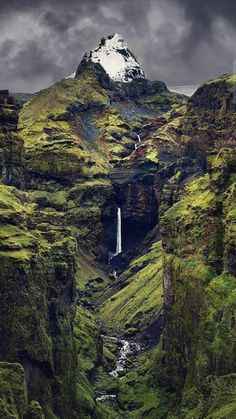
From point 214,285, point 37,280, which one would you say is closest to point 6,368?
point 37,280

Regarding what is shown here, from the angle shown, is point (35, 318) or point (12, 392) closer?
point (12, 392)

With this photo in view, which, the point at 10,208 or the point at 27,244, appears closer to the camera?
the point at 27,244

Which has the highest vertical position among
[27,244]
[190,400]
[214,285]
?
[27,244]

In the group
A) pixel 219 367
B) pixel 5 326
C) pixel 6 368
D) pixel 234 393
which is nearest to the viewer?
pixel 6 368

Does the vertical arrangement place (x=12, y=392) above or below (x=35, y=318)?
below

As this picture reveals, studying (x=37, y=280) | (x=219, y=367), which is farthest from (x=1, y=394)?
(x=219, y=367)

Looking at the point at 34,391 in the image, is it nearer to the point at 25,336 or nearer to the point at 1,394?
the point at 25,336

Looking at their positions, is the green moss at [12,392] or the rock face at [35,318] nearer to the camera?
the green moss at [12,392]

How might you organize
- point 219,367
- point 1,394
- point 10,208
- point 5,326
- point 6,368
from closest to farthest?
1. point 1,394
2. point 6,368
3. point 5,326
4. point 219,367
5. point 10,208

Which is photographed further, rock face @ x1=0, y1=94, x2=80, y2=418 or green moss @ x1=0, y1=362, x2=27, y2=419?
rock face @ x1=0, y1=94, x2=80, y2=418

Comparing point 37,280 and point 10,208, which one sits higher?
point 10,208
